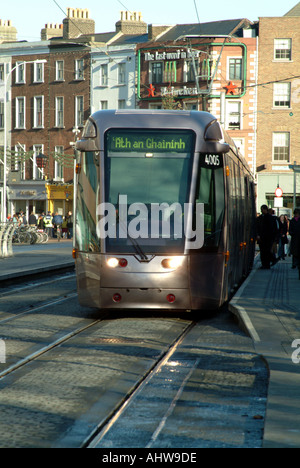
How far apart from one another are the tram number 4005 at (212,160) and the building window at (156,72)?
1948 inches

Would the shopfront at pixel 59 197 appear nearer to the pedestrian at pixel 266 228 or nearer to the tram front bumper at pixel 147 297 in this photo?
the pedestrian at pixel 266 228

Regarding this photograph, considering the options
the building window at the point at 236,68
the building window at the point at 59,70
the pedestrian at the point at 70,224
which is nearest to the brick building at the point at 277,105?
the building window at the point at 236,68

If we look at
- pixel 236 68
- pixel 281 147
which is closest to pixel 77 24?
pixel 236 68

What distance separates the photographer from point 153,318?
12.9 metres

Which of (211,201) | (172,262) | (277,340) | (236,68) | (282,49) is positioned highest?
(282,49)

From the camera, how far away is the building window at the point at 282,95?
57781 millimetres

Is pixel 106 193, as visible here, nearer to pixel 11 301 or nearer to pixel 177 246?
pixel 177 246

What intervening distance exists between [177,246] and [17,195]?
2170 inches

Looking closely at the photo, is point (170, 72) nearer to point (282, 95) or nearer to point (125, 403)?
point (282, 95)

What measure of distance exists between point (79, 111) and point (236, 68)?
13268mm

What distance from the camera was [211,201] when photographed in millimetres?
12398

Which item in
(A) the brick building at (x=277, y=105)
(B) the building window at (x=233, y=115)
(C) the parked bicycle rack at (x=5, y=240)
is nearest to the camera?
(C) the parked bicycle rack at (x=5, y=240)

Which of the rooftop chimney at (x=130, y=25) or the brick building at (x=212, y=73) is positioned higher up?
the rooftop chimney at (x=130, y=25)
